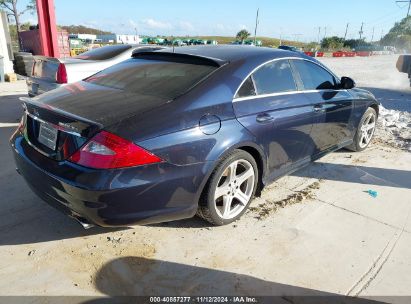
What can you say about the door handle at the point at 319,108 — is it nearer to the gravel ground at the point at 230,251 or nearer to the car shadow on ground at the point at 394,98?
the gravel ground at the point at 230,251

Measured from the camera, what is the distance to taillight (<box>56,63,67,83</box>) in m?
5.89

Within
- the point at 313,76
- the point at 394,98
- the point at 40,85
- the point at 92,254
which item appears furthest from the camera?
the point at 394,98

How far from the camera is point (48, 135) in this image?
2.72 m

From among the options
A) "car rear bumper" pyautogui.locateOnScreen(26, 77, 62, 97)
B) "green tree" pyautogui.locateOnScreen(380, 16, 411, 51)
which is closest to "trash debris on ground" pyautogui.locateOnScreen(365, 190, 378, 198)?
"car rear bumper" pyautogui.locateOnScreen(26, 77, 62, 97)

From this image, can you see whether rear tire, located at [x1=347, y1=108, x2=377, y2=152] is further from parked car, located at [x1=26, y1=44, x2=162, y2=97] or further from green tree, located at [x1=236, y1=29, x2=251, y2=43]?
green tree, located at [x1=236, y1=29, x2=251, y2=43]

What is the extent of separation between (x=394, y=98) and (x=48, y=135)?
11.4 meters

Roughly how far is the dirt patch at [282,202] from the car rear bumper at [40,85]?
13.2ft

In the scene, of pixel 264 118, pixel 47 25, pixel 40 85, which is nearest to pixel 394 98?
pixel 264 118

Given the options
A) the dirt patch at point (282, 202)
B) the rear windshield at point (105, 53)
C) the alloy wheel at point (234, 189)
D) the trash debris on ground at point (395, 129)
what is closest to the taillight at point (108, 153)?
the alloy wheel at point (234, 189)

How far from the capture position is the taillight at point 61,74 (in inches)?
232

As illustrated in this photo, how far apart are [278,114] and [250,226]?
1123mm

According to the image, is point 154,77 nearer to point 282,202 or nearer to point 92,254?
point 92,254

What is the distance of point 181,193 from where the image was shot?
276 centimetres

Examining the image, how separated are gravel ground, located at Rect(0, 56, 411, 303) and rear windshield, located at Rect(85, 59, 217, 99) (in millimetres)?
1242
